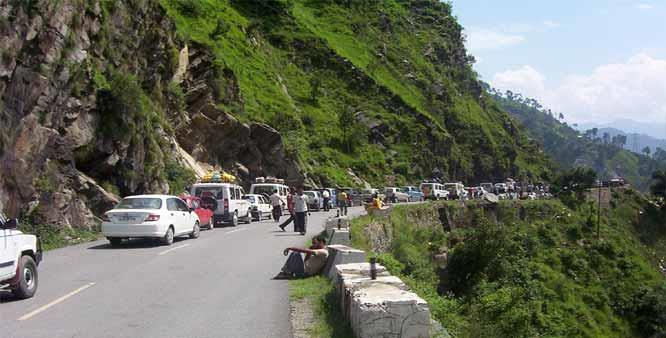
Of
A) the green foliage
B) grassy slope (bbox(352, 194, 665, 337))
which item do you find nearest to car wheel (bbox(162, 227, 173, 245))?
grassy slope (bbox(352, 194, 665, 337))

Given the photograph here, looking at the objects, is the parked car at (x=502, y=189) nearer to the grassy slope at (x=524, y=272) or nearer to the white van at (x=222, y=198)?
the grassy slope at (x=524, y=272)

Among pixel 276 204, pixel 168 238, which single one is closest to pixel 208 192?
pixel 276 204

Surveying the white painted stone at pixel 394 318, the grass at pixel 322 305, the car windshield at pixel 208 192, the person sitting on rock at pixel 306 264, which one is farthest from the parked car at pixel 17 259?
the car windshield at pixel 208 192

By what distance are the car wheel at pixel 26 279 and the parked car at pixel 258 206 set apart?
2288cm

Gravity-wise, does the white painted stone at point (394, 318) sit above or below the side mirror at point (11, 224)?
below

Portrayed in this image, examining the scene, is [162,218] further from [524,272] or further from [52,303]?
[524,272]

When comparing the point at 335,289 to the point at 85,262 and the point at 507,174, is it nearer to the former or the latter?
the point at 85,262

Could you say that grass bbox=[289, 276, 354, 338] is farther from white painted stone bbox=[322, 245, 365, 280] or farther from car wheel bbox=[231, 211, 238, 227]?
car wheel bbox=[231, 211, 238, 227]

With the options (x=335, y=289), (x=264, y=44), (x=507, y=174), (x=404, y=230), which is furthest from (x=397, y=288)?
(x=507, y=174)

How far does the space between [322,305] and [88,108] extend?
20.5 meters

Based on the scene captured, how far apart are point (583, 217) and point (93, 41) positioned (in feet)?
177

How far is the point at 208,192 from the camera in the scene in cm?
2909

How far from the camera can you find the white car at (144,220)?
19.0 metres

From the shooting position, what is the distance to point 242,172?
49.3 metres
